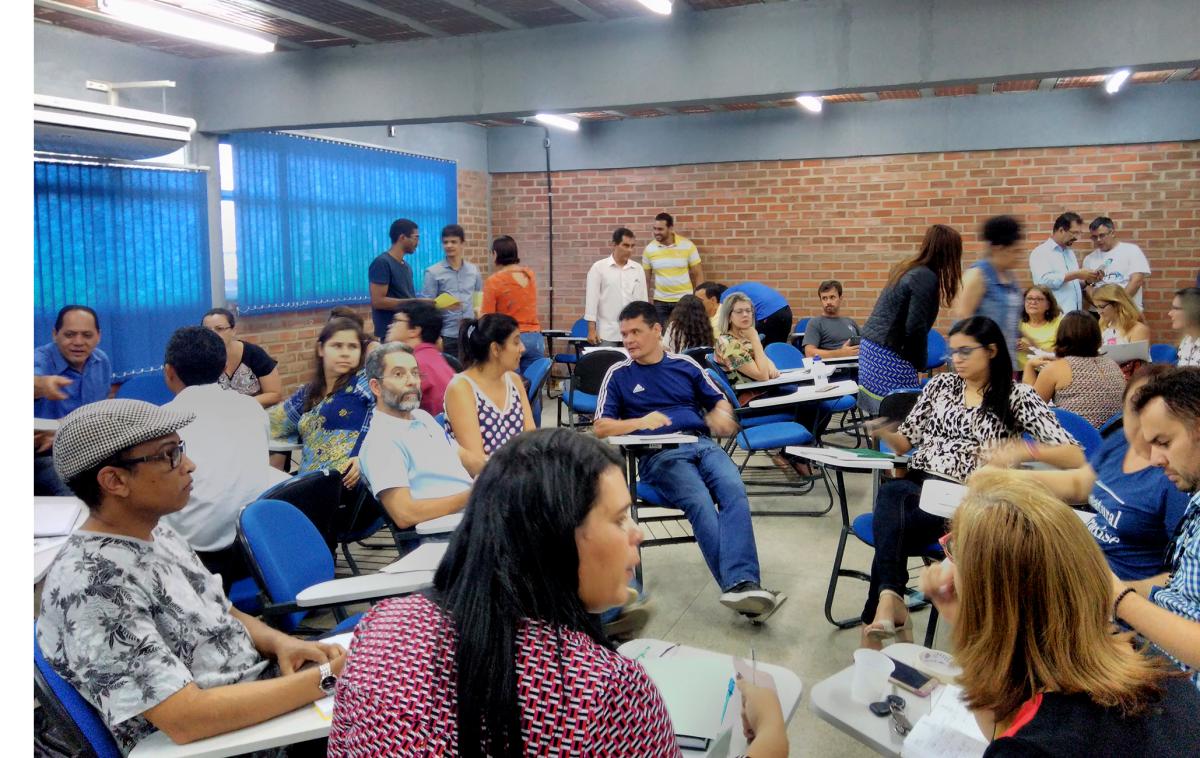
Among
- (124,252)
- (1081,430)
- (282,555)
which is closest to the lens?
(282,555)

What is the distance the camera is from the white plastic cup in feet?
5.31

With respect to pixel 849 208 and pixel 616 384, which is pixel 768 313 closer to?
pixel 849 208

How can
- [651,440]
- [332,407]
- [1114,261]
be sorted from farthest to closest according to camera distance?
1. [1114,261]
2. [332,407]
3. [651,440]

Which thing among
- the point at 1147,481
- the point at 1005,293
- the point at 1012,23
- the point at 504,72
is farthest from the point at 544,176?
the point at 1147,481

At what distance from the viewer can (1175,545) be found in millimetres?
1896

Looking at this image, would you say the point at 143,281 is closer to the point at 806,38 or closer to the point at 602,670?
the point at 806,38

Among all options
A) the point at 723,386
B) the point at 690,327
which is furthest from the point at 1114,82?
the point at 723,386

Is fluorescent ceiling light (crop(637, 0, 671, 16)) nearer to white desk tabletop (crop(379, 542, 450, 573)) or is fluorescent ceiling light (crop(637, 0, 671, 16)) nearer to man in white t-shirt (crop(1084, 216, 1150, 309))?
white desk tabletop (crop(379, 542, 450, 573))

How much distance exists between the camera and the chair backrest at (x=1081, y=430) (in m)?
3.28

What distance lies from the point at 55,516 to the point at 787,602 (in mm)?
2742

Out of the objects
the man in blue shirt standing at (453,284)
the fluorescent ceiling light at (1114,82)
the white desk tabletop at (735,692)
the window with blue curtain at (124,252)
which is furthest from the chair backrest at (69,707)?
the fluorescent ceiling light at (1114,82)

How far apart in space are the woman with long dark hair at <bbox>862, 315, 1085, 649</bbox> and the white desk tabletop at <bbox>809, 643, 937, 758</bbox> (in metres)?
1.31

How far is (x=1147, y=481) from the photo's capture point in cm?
226

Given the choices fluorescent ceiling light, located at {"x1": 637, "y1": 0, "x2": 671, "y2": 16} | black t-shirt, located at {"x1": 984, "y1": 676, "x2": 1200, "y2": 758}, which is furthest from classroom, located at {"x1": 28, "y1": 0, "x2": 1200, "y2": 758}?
fluorescent ceiling light, located at {"x1": 637, "y1": 0, "x2": 671, "y2": 16}
